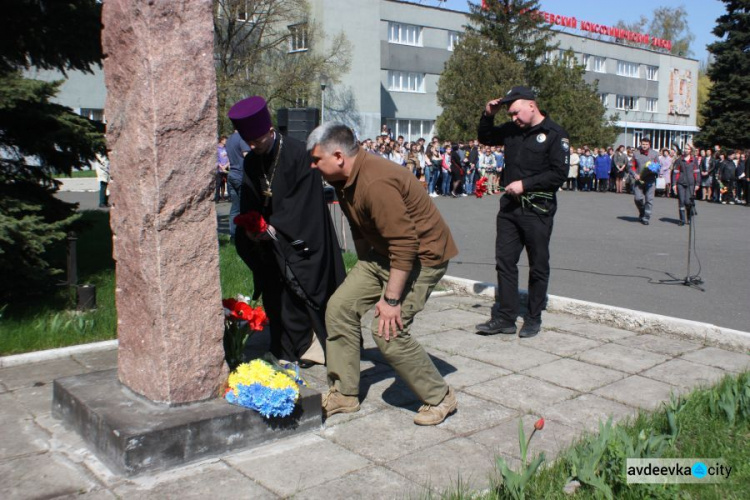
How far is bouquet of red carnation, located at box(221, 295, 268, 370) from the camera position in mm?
5102

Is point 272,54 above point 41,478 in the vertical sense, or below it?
above

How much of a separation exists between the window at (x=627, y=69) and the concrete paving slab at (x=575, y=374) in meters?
66.0

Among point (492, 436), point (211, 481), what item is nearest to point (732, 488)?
point (492, 436)

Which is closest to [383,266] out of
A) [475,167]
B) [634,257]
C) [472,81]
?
[634,257]

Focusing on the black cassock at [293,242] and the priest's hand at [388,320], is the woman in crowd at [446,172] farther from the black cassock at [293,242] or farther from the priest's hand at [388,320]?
the priest's hand at [388,320]

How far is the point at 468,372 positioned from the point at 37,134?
5202 mm

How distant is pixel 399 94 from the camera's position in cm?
4853

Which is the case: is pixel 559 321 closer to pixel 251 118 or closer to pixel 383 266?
pixel 383 266

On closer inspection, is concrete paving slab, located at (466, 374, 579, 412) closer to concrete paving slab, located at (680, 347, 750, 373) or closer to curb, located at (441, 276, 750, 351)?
concrete paving slab, located at (680, 347, 750, 373)

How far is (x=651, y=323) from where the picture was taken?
7188 millimetres

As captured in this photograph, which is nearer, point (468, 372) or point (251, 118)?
point (251, 118)

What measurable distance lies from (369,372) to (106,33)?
3.11 meters

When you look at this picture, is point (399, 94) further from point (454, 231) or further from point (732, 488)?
point (732, 488)

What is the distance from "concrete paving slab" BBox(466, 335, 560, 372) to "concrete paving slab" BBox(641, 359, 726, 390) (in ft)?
2.70
